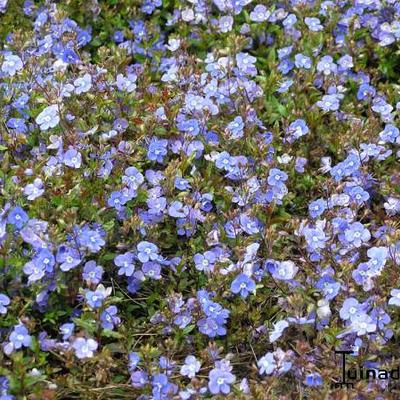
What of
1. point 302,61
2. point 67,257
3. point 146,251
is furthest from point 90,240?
point 302,61

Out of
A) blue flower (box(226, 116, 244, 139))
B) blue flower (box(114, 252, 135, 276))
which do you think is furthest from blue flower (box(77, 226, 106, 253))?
blue flower (box(226, 116, 244, 139))

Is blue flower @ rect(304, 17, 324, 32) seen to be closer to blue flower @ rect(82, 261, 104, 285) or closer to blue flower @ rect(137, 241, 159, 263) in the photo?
blue flower @ rect(137, 241, 159, 263)

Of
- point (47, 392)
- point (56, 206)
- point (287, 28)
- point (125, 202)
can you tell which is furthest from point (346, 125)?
point (47, 392)

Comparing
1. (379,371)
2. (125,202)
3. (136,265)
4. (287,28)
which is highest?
(287,28)

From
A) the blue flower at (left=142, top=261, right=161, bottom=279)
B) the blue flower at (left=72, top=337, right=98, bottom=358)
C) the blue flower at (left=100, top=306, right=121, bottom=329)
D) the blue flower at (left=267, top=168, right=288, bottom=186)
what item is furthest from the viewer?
the blue flower at (left=267, top=168, right=288, bottom=186)

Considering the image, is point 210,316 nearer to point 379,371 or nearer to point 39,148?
point 379,371

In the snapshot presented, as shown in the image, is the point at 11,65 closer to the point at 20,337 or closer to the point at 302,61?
the point at 302,61

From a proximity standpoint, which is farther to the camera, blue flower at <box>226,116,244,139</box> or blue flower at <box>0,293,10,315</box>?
blue flower at <box>226,116,244,139</box>
